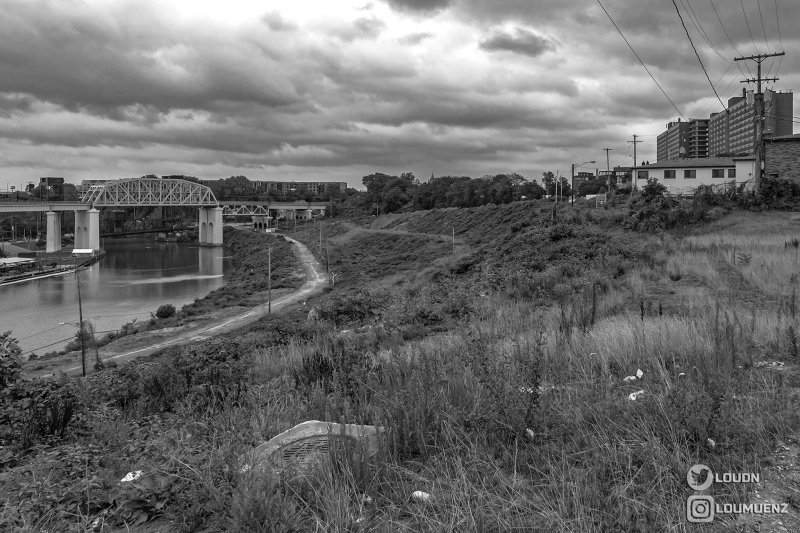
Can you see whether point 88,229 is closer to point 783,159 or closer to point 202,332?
point 202,332

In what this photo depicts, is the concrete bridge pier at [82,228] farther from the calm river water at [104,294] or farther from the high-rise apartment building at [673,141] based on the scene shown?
the high-rise apartment building at [673,141]

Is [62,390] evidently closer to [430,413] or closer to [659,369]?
[430,413]

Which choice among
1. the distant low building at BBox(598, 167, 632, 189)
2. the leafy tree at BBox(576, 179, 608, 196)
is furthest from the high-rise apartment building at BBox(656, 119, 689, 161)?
the leafy tree at BBox(576, 179, 608, 196)

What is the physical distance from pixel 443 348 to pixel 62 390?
489 cm

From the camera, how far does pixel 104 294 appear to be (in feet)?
218

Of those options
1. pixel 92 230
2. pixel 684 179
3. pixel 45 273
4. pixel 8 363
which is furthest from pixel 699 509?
pixel 92 230

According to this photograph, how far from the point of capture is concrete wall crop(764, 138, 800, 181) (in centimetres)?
3988

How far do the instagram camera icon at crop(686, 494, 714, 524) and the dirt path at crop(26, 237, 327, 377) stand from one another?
1412 cm

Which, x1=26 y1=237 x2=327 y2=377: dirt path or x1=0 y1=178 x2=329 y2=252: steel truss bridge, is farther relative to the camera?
x1=0 y1=178 x2=329 y2=252: steel truss bridge

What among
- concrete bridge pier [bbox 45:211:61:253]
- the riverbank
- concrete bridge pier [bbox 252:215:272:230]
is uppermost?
concrete bridge pier [bbox 252:215:272:230]

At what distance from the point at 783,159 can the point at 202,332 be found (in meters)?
43.8

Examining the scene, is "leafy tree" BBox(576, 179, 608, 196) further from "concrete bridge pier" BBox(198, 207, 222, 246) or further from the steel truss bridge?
"concrete bridge pier" BBox(198, 207, 222, 246)

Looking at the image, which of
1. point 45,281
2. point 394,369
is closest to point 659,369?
point 394,369

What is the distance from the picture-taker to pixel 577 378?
5426 mm
